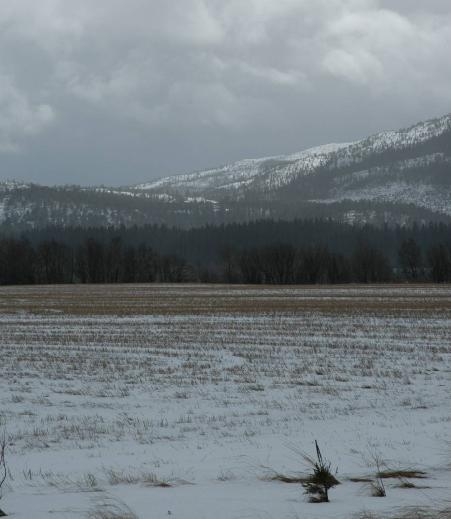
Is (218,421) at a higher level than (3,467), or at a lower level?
lower

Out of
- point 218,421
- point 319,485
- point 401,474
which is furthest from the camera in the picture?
point 218,421

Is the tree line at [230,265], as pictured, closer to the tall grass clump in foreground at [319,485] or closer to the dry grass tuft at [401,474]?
the dry grass tuft at [401,474]

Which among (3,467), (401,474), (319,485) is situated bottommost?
(3,467)

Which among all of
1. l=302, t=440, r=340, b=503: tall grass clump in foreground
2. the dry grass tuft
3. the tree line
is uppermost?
the tree line

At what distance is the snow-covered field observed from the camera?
720cm

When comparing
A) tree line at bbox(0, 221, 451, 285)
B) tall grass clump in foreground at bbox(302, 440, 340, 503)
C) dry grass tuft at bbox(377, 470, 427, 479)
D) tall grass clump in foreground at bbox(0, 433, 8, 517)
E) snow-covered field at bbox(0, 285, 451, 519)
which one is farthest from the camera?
tree line at bbox(0, 221, 451, 285)

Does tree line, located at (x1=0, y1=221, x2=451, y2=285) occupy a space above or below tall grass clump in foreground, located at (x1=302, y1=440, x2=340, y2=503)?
above

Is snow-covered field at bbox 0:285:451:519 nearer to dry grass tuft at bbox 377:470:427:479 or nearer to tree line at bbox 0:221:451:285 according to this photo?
dry grass tuft at bbox 377:470:427:479

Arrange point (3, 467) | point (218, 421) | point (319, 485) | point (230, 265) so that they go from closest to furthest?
point (319, 485) < point (3, 467) < point (218, 421) < point (230, 265)

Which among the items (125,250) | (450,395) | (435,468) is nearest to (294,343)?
(450,395)

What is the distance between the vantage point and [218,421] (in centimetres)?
1308

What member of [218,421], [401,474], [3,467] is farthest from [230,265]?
[401,474]

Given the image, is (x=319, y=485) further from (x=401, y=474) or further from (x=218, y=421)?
(x=218, y=421)

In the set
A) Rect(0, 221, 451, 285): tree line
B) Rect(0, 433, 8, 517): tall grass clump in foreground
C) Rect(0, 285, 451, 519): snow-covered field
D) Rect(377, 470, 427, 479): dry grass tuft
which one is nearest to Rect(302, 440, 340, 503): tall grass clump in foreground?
Rect(0, 285, 451, 519): snow-covered field
